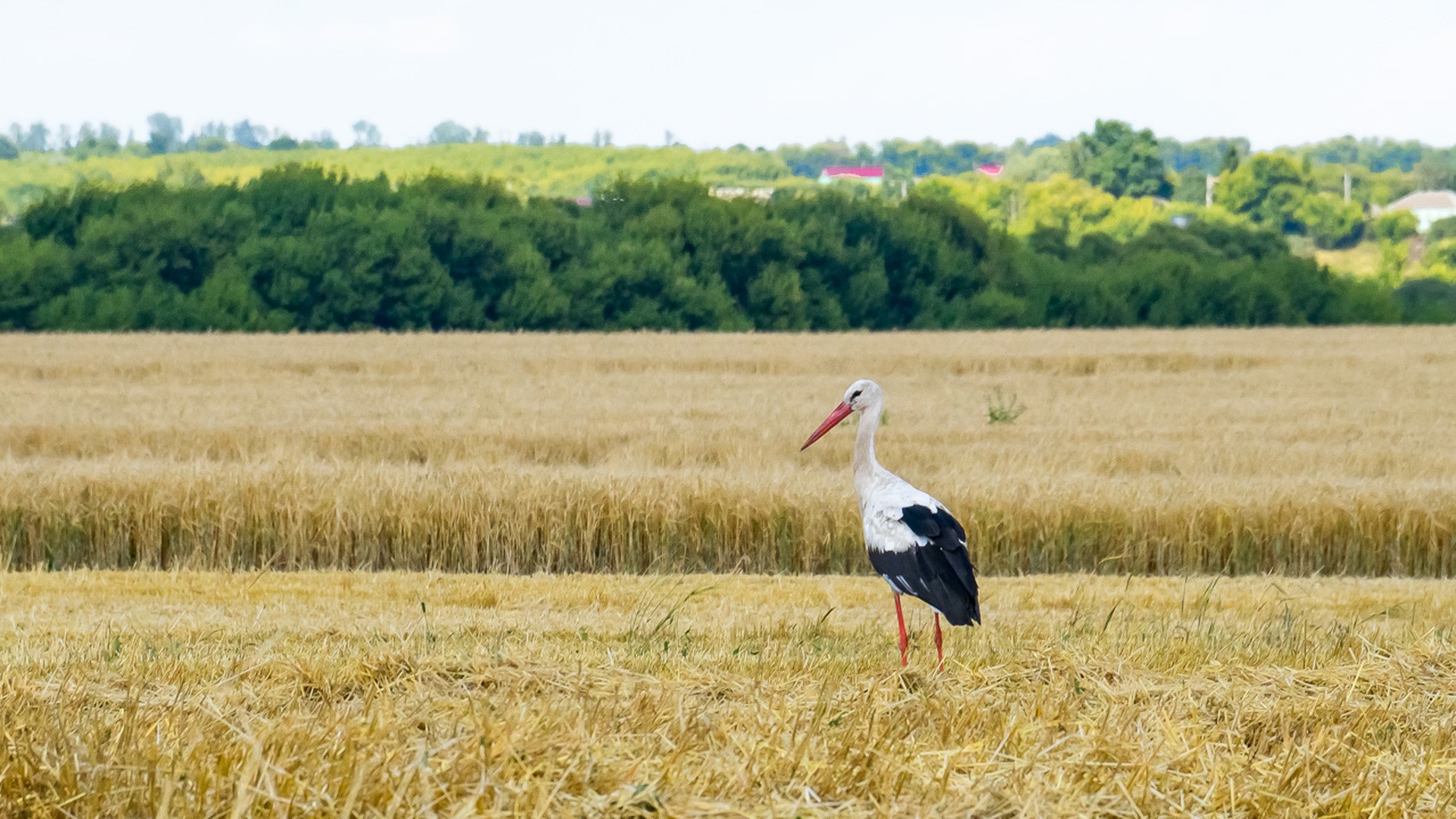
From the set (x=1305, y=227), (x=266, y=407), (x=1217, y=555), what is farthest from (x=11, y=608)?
(x=1305, y=227)

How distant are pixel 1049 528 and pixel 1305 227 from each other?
119 m

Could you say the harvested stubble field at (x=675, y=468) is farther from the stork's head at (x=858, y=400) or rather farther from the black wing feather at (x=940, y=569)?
the black wing feather at (x=940, y=569)

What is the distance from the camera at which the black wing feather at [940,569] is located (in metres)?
7.80

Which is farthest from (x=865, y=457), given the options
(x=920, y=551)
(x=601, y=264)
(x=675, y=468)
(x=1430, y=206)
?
(x=1430, y=206)

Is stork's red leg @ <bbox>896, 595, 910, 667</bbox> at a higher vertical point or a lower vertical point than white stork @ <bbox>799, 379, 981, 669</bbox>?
lower

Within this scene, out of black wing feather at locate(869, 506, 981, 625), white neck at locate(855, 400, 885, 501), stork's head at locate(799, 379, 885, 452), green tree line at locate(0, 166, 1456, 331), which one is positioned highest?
stork's head at locate(799, 379, 885, 452)

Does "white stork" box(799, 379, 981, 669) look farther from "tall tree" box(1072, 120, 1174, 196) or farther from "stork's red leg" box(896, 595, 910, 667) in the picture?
"tall tree" box(1072, 120, 1174, 196)

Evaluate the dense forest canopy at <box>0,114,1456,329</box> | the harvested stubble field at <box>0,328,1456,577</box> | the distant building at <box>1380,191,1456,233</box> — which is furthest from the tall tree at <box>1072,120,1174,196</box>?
the harvested stubble field at <box>0,328,1456,577</box>

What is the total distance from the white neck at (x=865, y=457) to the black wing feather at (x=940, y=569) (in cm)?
76

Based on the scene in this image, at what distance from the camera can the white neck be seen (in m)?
8.80

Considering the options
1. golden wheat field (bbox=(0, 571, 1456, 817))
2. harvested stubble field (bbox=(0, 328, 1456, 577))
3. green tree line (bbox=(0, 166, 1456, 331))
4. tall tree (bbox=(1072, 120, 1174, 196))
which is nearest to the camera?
golden wheat field (bbox=(0, 571, 1456, 817))

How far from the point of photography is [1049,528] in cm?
1390

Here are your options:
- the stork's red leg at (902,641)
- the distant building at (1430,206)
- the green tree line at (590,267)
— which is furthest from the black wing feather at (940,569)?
the distant building at (1430,206)

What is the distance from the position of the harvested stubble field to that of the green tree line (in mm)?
24103
